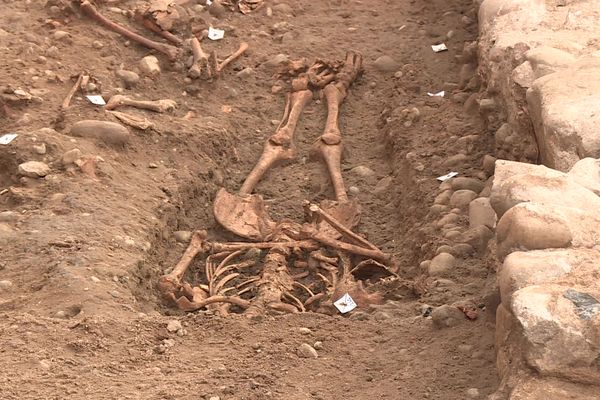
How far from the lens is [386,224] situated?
605 centimetres

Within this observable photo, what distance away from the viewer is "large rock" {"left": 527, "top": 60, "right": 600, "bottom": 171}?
15.1 ft

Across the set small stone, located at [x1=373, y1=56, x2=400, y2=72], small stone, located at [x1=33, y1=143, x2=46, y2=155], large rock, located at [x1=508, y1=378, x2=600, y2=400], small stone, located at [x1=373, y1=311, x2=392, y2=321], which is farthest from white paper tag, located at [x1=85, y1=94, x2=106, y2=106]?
large rock, located at [x1=508, y1=378, x2=600, y2=400]

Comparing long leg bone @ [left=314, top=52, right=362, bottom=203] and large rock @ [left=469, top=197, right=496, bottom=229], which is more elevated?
large rock @ [left=469, top=197, right=496, bottom=229]

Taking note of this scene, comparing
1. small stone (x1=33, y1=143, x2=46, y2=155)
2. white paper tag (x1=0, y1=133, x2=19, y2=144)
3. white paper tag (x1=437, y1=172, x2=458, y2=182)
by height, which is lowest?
white paper tag (x1=437, y1=172, x2=458, y2=182)

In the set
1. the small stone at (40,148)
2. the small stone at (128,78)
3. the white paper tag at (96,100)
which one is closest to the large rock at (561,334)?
the small stone at (40,148)

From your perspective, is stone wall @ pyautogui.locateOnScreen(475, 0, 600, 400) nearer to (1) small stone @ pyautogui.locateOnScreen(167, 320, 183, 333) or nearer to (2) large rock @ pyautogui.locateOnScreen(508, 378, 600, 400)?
(2) large rock @ pyautogui.locateOnScreen(508, 378, 600, 400)

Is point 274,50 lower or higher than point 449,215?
lower

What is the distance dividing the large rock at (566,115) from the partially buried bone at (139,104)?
8.71 ft

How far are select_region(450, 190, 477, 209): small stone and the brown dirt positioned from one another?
214 millimetres

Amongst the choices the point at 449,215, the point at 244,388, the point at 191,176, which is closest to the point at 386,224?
the point at 449,215

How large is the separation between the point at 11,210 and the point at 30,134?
25.6 inches

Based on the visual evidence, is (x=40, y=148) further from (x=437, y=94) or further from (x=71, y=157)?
(x=437, y=94)

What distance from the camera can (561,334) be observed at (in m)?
3.18

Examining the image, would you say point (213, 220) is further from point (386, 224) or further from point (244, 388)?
point (244, 388)
